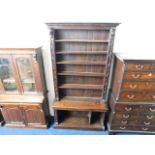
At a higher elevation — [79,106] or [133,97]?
[133,97]

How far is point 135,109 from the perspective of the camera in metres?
1.87

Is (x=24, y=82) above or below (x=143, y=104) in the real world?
above

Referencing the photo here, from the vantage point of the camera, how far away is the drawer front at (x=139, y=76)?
1.60 meters

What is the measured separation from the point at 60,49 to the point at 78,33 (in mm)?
386

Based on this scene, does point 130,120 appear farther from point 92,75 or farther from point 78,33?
point 78,33

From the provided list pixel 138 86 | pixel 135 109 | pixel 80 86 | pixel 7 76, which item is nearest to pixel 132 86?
pixel 138 86

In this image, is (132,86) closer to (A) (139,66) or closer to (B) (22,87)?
(A) (139,66)

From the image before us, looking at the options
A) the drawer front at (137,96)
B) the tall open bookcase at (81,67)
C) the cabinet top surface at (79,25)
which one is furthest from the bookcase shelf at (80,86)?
the cabinet top surface at (79,25)

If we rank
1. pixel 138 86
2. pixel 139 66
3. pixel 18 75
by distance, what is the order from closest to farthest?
pixel 139 66 → pixel 138 86 → pixel 18 75

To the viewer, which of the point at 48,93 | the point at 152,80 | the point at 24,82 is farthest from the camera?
the point at 48,93

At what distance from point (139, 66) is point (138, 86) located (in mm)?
318

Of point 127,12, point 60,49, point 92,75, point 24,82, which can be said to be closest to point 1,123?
point 24,82

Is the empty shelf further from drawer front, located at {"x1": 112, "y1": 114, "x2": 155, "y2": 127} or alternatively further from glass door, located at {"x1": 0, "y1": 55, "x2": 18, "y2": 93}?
glass door, located at {"x1": 0, "y1": 55, "x2": 18, "y2": 93}

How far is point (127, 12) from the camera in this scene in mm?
1753
